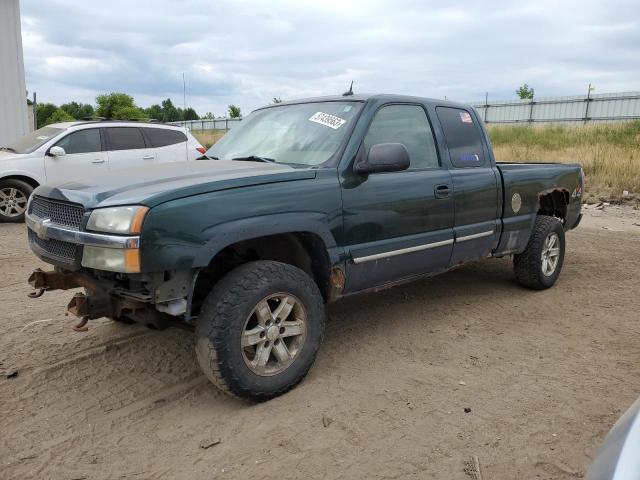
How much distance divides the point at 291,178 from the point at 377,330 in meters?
1.67

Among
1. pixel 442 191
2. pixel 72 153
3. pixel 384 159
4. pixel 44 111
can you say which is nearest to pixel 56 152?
pixel 72 153

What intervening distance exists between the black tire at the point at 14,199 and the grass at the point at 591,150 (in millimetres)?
11679

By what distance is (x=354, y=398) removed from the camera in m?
3.33

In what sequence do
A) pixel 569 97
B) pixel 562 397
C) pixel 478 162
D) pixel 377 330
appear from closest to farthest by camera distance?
1. pixel 562 397
2. pixel 377 330
3. pixel 478 162
4. pixel 569 97

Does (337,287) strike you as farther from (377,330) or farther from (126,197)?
(126,197)

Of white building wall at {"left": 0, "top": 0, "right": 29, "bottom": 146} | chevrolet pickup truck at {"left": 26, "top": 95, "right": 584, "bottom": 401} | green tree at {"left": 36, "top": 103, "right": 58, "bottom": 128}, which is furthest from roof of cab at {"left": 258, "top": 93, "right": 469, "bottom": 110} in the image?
green tree at {"left": 36, "top": 103, "right": 58, "bottom": 128}

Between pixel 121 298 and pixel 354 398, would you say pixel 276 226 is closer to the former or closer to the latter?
pixel 121 298

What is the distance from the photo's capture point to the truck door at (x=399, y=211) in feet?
12.3

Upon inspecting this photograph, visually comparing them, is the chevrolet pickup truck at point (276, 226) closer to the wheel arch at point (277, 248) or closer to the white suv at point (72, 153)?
the wheel arch at point (277, 248)

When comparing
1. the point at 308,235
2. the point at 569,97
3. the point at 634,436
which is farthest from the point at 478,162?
the point at 569,97

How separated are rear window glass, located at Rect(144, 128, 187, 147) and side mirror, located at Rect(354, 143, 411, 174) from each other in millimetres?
7596

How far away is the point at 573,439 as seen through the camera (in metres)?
2.89

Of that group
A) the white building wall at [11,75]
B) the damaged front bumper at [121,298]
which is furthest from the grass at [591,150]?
the white building wall at [11,75]

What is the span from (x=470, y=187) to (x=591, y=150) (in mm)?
13813
